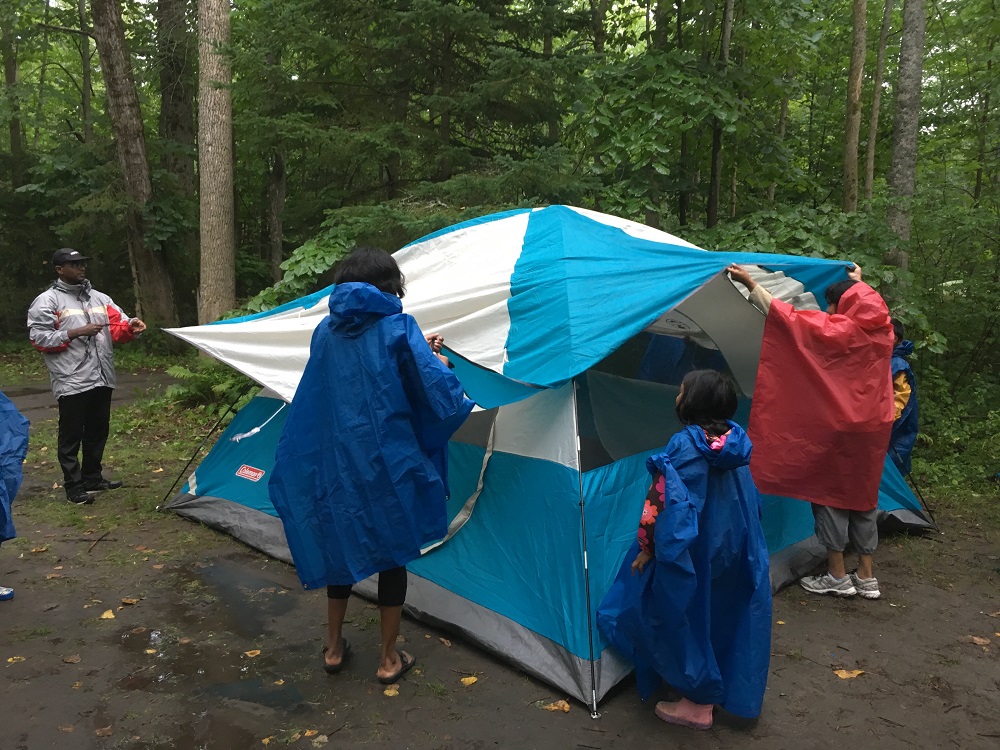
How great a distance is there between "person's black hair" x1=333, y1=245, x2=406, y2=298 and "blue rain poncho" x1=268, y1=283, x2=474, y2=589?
8 cm

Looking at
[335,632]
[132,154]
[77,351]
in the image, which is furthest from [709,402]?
[132,154]

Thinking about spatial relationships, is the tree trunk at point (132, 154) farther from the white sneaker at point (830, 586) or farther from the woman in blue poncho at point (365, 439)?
the white sneaker at point (830, 586)

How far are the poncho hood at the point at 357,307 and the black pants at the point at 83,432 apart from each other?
135 inches

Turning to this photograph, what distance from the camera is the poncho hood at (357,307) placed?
117 inches

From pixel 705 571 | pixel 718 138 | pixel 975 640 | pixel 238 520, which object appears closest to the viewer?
pixel 705 571

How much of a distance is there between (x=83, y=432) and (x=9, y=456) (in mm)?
1982

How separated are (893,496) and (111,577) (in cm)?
522

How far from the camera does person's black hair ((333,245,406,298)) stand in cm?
309

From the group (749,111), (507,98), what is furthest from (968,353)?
(507,98)

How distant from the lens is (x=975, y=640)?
3797 millimetres

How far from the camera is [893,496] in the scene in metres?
5.17

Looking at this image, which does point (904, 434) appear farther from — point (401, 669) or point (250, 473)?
point (250, 473)

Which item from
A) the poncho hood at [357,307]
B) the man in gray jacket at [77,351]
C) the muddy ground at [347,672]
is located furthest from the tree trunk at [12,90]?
the poncho hood at [357,307]

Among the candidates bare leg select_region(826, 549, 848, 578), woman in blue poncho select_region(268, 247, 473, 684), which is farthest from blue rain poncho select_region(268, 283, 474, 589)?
bare leg select_region(826, 549, 848, 578)
